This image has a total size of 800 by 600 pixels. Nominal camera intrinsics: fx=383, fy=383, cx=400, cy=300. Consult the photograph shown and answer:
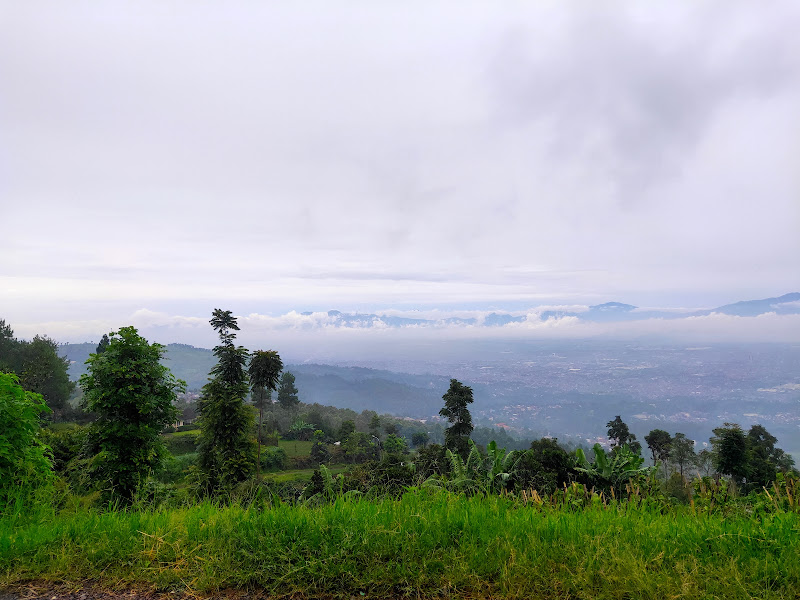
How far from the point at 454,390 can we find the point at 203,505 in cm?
3357

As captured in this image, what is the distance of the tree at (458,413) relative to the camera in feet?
117

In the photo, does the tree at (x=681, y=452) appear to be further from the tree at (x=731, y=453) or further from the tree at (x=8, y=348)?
the tree at (x=8, y=348)

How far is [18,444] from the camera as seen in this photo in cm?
424

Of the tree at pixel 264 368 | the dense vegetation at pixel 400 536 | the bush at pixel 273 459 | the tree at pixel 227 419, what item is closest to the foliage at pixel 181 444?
the bush at pixel 273 459

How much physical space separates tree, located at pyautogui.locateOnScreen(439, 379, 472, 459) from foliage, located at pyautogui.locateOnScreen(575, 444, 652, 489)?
97.5 feet

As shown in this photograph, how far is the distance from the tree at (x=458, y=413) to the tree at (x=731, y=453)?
58.2ft

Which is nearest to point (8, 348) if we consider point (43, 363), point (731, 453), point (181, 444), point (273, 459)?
point (43, 363)

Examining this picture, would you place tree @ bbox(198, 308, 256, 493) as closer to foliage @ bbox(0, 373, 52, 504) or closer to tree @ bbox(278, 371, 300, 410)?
foliage @ bbox(0, 373, 52, 504)

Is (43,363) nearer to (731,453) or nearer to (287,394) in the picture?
(287,394)

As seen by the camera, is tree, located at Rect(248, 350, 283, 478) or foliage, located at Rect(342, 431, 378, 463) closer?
tree, located at Rect(248, 350, 283, 478)

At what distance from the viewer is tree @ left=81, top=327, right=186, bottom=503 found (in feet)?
46.9

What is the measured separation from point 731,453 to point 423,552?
31639mm

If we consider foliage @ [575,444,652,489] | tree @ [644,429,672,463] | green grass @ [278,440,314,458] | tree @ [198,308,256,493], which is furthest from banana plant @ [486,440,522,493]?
green grass @ [278,440,314,458]

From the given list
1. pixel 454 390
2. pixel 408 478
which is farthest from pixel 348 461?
pixel 408 478
